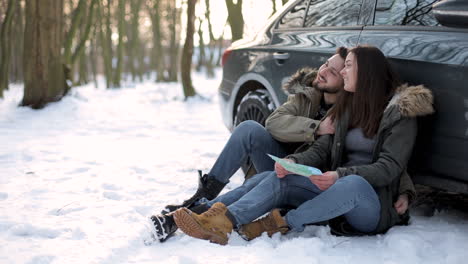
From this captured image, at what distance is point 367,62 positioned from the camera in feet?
10.8

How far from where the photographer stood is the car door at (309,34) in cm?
395

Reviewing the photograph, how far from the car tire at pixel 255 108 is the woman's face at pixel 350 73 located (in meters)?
1.22

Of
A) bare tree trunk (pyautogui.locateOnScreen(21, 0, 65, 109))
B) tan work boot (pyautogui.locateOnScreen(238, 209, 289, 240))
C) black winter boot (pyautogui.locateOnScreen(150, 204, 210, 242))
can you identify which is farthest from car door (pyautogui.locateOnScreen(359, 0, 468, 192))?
bare tree trunk (pyautogui.locateOnScreen(21, 0, 65, 109))

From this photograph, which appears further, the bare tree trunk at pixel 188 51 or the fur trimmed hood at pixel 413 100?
the bare tree trunk at pixel 188 51

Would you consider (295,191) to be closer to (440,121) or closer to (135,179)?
(440,121)

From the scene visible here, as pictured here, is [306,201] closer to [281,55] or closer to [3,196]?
[281,55]

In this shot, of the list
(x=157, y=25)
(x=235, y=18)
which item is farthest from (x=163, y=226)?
(x=157, y=25)

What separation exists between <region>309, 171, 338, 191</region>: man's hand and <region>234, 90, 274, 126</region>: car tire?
4.71 feet

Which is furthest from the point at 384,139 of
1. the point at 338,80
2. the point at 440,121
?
the point at 338,80

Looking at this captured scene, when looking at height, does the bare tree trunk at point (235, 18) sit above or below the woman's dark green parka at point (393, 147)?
above

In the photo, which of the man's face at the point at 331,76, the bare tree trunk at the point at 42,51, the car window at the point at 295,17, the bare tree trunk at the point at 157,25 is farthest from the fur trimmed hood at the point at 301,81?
the bare tree trunk at the point at 157,25

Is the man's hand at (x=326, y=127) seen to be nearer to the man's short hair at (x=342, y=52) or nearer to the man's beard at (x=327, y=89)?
the man's beard at (x=327, y=89)

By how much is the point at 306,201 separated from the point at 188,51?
1001cm

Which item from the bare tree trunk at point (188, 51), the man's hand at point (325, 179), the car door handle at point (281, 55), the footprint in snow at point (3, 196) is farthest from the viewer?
the bare tree trunk at point (188, 51)
